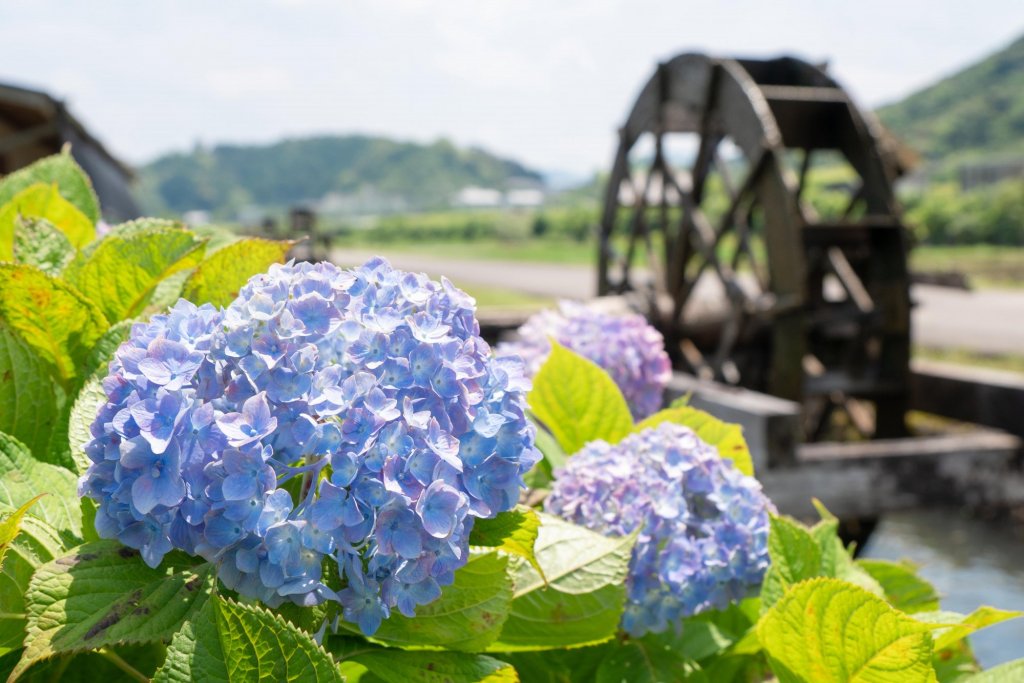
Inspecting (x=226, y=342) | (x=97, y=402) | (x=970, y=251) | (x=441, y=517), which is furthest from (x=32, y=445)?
(x=970, y=251)

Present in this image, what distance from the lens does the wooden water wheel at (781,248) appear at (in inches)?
256

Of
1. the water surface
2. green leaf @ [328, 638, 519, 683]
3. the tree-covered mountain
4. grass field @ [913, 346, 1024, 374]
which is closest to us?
green leaf @ [328, 638, 519, 683]

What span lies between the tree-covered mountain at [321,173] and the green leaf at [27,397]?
16489 cm

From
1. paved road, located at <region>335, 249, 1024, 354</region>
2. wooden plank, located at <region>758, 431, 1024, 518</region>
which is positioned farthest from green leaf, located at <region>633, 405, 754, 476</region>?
paved road, located at <region>335, 249, 1024, 354</region>

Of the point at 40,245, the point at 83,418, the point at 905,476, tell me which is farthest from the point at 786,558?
the point at 905,476

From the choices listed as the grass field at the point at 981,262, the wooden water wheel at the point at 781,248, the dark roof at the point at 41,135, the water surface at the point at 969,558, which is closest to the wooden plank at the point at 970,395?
the wooden water wheel at the point at 781,248

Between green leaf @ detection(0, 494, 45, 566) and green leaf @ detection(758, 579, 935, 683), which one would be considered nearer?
green leaf @ detection(0, 494, 45, 566)

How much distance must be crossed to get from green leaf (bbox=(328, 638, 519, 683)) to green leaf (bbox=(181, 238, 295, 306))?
1.23 feet

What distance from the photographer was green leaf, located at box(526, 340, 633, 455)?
4.04ft

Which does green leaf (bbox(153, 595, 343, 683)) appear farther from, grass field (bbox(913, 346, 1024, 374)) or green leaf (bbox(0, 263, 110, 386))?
grass field (bbox(913, 346, 1024, 374))

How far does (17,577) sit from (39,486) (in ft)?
0.29

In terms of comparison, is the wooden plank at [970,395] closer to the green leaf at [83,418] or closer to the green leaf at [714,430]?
the green leaf at [714,430]

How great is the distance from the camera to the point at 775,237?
6645 mm

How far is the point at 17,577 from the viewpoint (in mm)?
760
